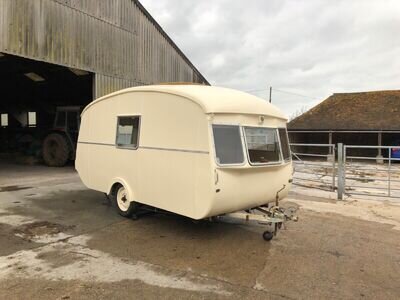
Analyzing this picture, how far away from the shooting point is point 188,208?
5.36 m

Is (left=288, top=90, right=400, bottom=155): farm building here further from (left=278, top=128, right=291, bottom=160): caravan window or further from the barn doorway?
(left=278, top=128, right=291, bottom=160): caravan window

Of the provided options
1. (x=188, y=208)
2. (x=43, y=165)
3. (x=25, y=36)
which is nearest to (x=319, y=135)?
(x=43, y=165)

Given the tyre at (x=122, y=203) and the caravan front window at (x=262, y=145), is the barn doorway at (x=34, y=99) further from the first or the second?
the caravan front window at (x=262, y=145)

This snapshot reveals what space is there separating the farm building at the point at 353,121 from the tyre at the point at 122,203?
22161 mm

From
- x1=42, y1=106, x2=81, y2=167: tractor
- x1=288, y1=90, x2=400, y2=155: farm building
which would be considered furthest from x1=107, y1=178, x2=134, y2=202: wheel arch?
x1=288, y1=90, x2=400, y2=155: farm building

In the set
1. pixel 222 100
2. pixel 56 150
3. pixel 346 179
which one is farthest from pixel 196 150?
pixel 56 150

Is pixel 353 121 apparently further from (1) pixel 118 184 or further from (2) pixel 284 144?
(1) pixel 118 184

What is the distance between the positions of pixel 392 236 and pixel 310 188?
5.05 m

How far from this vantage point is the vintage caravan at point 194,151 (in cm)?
514

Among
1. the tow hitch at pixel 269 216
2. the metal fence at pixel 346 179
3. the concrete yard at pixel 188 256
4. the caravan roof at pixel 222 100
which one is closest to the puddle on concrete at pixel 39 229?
the concrete yard at pixel 188 256

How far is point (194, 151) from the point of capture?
5.26 meters

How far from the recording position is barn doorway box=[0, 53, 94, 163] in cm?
1561

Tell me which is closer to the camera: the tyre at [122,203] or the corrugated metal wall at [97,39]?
the tyre at [122,203]

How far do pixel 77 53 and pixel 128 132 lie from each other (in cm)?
721
